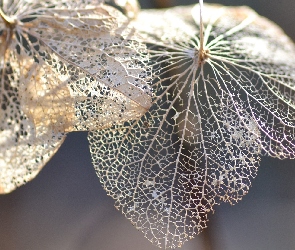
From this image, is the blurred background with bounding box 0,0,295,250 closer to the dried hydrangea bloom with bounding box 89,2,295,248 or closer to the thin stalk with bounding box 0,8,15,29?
the dried hydrangea bloom with bounding box 89,2,295,248

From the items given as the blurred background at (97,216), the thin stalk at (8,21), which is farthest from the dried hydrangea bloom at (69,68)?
the blurred background at (97,216)

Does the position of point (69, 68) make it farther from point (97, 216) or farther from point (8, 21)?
point (97, 216)

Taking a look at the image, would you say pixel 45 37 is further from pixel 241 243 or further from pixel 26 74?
pixel 241 243

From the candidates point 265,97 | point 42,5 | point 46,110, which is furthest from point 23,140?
point 265,97

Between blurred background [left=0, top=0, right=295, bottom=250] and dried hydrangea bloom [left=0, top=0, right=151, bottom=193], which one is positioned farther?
blurred background [left=0, top=0, right=295, bottom=250]

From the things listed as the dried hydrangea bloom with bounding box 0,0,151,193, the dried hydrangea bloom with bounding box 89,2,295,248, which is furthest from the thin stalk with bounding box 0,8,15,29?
the dried hydrangea bloom with bounding box 89,2,295,248
